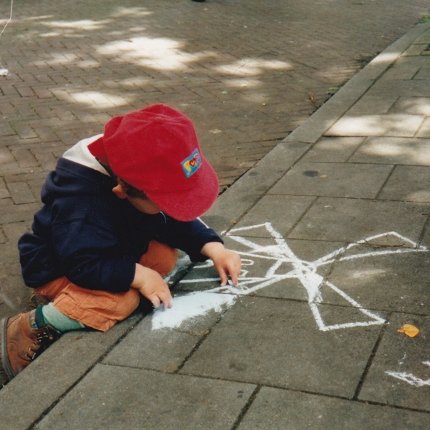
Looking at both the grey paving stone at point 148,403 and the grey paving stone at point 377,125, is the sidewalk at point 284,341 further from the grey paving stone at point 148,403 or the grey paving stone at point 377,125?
the grey paving stone at point 377,125

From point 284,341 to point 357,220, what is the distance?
3.62 ft

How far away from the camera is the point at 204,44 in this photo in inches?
334

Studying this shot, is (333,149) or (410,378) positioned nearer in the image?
(410,378)

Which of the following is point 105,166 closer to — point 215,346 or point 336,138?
point 215,346

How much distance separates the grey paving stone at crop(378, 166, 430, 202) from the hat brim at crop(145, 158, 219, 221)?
140 cm

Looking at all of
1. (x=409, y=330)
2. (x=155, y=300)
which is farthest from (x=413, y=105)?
(x=155, y=300)

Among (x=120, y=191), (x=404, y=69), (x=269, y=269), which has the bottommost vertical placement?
(x=404, y=69)

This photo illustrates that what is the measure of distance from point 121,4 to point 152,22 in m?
1.85

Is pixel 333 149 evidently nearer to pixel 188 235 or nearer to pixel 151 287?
pixel 188 235

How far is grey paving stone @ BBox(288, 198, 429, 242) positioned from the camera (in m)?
3.30

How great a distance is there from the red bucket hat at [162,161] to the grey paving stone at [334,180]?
139 centimetres

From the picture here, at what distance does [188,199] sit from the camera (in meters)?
2.56

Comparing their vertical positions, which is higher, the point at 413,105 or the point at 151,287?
the point at 151,287

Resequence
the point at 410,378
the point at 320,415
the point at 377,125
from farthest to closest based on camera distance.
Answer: the point at 377,125, the point at 410,378, the point at 320,415
